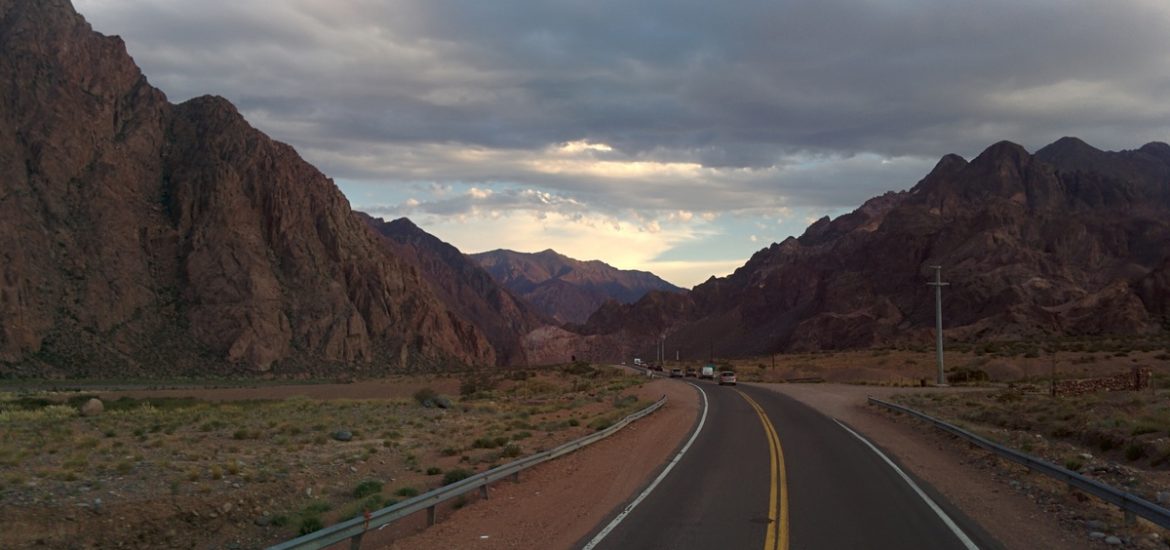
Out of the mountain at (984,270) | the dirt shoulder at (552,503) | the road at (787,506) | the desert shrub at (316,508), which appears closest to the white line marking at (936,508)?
the road at (787,506)

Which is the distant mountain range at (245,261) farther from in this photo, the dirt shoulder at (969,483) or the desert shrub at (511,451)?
the dirt shoulder at (969,483)

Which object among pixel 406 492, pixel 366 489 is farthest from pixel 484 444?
pixel 406 492

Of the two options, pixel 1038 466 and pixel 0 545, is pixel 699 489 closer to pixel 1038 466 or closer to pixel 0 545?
pixel 1038 466

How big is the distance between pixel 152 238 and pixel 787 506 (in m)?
100

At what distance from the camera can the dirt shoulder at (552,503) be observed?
10875 mm

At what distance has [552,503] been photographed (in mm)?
13242

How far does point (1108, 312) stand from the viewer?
94.1m

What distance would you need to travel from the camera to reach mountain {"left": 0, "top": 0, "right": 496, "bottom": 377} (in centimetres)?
8350

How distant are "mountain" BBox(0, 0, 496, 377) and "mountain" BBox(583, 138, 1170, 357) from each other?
66250 millimetres

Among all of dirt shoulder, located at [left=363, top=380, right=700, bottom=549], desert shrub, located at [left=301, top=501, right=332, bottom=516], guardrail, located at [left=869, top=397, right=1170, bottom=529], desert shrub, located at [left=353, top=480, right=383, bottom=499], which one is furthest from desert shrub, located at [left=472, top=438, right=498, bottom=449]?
guardrail, located at [left=869, top=397, right=1170, bottom=529]

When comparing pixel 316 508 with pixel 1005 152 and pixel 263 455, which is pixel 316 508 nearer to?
pixel 263 455

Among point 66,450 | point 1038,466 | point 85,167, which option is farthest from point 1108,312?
point 85,167

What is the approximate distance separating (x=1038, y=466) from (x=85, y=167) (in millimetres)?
103059

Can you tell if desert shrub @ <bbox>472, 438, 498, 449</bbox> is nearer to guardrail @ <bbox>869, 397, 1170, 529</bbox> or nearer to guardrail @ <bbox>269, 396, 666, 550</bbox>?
guardrail @ <bbox>269, 396, 666, 550</bbox>
